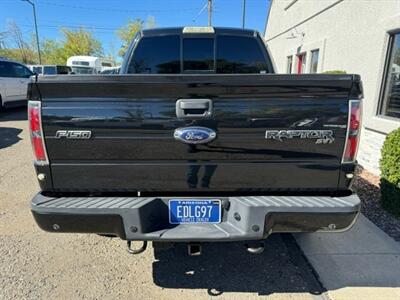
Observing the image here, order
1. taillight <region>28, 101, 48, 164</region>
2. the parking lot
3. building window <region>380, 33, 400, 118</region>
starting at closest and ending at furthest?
taillight <region>28, 101, 48, 164</region> < the parking lot < building window <region>380, 33, 400, 118</region>

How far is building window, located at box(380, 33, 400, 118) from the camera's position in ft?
18.6

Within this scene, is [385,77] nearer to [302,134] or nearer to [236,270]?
[302,134]

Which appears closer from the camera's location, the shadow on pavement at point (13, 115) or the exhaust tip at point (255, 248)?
the exhaust tip at point (255, 248)

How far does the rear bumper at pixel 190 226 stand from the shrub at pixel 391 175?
228cm

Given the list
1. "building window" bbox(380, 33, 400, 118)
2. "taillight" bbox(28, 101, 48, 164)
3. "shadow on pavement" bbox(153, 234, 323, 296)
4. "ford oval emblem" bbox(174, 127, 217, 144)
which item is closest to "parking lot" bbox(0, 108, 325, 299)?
"shadow on pavement" bbox(153, 234, 323, 296)

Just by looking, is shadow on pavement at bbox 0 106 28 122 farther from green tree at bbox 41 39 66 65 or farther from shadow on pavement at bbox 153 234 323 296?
green tree at bbox 41 39 66 65

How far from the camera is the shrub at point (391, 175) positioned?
158 inches

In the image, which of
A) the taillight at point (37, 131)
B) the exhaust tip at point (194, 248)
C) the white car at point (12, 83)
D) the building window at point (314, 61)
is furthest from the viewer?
the white car at point (12, 83)

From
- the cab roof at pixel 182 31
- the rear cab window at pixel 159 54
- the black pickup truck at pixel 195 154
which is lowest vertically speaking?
the black pickup truck at pixel 195 154

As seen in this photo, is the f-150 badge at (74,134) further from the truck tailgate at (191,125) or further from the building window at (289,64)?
the building window at (289,64)

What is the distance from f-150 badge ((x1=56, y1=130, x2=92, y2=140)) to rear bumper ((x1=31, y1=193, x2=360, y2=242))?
0.47 m

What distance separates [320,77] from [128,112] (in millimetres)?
1337

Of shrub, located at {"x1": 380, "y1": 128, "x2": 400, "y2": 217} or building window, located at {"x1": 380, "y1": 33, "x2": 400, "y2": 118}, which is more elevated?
building window, located at {"x1": 380, "y1": 33, "x2": 400, "y2": 118}

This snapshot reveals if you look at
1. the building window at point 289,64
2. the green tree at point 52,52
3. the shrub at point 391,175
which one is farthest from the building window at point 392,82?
the green tree at point 52,52
